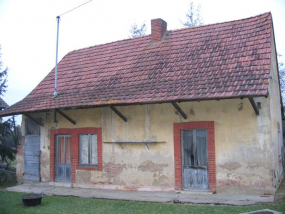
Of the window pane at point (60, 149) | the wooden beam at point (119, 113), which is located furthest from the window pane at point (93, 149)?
the wooden beam at point (119, 113)

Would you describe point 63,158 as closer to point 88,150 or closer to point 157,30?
point 88,150

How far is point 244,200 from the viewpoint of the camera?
9.57 meters

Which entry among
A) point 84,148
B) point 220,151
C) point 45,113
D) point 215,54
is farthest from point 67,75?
point 220,151

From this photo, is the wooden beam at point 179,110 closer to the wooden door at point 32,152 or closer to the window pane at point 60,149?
the window pane at point 60,149

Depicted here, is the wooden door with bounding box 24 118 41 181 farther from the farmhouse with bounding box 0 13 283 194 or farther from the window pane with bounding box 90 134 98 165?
the window pane with bounding box 90 134 98 165

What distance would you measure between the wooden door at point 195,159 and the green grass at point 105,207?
178 centimetres

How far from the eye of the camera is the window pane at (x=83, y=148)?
537 inches

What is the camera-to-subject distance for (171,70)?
1241 centimetres

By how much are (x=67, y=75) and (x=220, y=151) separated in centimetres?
857

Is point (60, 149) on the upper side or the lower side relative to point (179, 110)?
lower

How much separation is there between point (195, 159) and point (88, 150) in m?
4.68

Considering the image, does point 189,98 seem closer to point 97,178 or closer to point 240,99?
point 240,99

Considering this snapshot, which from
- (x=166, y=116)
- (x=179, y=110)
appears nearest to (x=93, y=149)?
(x=166, y=116)

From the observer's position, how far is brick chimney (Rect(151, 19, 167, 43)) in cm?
1454
